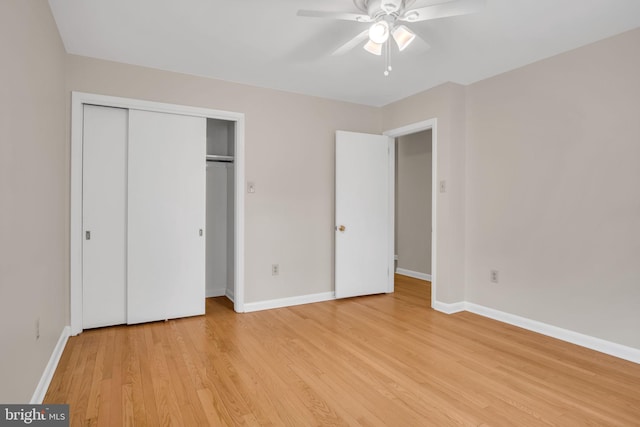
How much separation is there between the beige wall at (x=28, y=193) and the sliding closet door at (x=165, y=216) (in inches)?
25.9

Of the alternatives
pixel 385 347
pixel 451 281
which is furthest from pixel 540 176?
pixel 385 347

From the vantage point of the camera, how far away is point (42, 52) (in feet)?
7.40

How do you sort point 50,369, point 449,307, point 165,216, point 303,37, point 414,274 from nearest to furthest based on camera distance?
point 50,369
point 303,37
point 165,216
point 449,307
point 414,274

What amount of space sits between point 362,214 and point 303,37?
7.59ft

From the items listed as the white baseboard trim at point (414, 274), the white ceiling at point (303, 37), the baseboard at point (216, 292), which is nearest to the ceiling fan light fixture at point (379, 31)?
the white ceiling at point (303, 37)

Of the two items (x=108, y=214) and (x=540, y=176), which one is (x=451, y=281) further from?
(x=108, y=214)

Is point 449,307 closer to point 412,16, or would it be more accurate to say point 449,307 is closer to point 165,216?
point 412,16

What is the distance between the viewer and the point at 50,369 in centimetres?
239

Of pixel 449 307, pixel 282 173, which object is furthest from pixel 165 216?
pixel 449 307

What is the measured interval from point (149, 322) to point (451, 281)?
3.20 meters

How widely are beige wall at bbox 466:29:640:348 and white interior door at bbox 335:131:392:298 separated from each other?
3.66 feet

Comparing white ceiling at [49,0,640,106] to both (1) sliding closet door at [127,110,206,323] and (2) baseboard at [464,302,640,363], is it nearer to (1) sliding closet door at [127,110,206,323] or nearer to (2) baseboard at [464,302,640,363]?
(1) sliding closet door at [127,110,206,323]

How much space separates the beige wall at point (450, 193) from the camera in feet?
12.8

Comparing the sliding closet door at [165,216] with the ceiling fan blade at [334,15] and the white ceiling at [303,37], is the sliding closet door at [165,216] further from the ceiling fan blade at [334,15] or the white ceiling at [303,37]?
the ceiling fan blade at [334,15]
